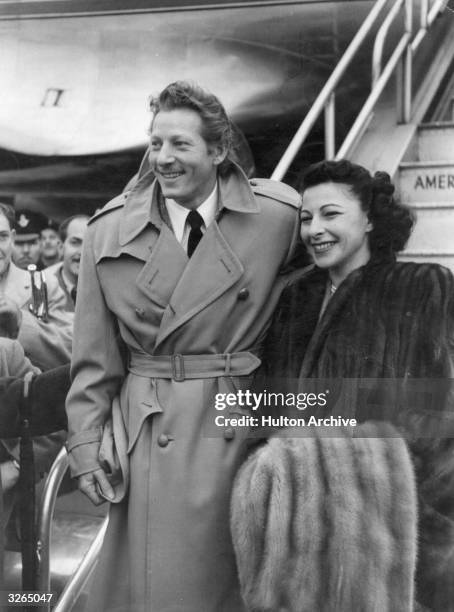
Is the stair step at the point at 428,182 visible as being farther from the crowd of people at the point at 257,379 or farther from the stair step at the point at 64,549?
the stair step at the point at 64,549

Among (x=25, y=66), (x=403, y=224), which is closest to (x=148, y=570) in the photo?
(x=403, y=224)

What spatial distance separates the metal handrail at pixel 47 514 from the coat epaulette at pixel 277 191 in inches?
47.7

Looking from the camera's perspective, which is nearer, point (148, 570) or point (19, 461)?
point (148, 570)

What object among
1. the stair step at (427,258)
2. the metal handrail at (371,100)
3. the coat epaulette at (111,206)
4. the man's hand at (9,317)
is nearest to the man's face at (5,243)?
the man's hand at (9,317)

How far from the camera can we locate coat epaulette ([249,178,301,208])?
2971 millimetres

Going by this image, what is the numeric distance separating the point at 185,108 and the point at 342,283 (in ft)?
2.61

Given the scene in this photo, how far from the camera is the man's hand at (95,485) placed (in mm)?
2951

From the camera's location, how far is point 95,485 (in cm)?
297

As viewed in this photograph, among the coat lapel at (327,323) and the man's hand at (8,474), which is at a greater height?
the coat lapel at (327,323)

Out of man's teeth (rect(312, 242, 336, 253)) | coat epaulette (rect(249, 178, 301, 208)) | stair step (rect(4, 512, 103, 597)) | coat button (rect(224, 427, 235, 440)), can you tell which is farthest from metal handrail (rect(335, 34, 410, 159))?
stair step (rect(4, 512, 103, 597))

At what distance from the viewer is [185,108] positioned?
2.89 m

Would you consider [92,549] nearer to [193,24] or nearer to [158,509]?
[158,509]

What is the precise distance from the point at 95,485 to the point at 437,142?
1697 millimetres

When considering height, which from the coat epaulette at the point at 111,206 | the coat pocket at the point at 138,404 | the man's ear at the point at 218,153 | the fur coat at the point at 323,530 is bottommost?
the fur coat at the point at 323,530
